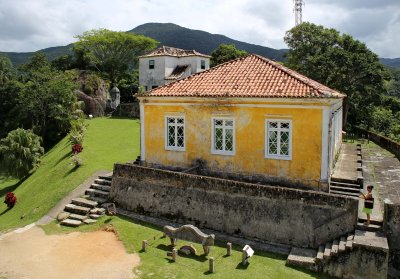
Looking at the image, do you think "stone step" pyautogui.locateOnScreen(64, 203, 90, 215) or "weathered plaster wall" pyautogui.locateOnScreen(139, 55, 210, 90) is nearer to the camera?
"stone step" pyautogui.locateOnScreen(64, 203, 90, 215)

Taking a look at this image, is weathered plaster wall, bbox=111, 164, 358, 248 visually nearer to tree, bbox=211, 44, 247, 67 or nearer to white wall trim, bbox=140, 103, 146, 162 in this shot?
white wall trim, bbox=140, 103, 146, 162

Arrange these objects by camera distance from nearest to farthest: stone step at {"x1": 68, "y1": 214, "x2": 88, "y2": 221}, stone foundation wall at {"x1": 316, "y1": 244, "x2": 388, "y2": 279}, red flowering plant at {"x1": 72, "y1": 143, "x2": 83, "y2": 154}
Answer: stone foundation wall at {"x1": 316, "y1": 244, "x2": 388, "y2": 279}, stone step at {"x1": 68, "y1": 214, "x2": 88, "y2": 221}, red flowering plant at {"x1": 72, "y1": 143, "x2": 83, "y2": 154}

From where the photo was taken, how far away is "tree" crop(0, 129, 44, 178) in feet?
82.9

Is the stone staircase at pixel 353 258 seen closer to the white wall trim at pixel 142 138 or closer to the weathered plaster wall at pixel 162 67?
the white wall trim at pixel 142 138

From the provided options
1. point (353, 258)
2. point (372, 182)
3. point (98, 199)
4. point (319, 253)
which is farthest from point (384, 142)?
point (98, 199)

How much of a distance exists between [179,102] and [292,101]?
16.7ft

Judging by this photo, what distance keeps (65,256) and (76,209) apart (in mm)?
4053

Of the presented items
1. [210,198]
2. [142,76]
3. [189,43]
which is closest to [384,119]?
[142,76]

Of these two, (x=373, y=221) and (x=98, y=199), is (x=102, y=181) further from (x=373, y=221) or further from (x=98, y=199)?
(x=373, y=221)

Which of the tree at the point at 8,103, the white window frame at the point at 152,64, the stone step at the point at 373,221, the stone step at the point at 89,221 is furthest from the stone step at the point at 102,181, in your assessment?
the white window frame at the point at 152,64

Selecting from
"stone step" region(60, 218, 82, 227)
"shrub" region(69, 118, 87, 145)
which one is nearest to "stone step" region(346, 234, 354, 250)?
"stone step" region(60, 218, 82, 227)

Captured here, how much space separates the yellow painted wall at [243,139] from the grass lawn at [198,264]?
13.5ft

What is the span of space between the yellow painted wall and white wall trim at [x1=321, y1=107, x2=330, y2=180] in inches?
5.2

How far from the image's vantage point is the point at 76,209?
53.8ft
